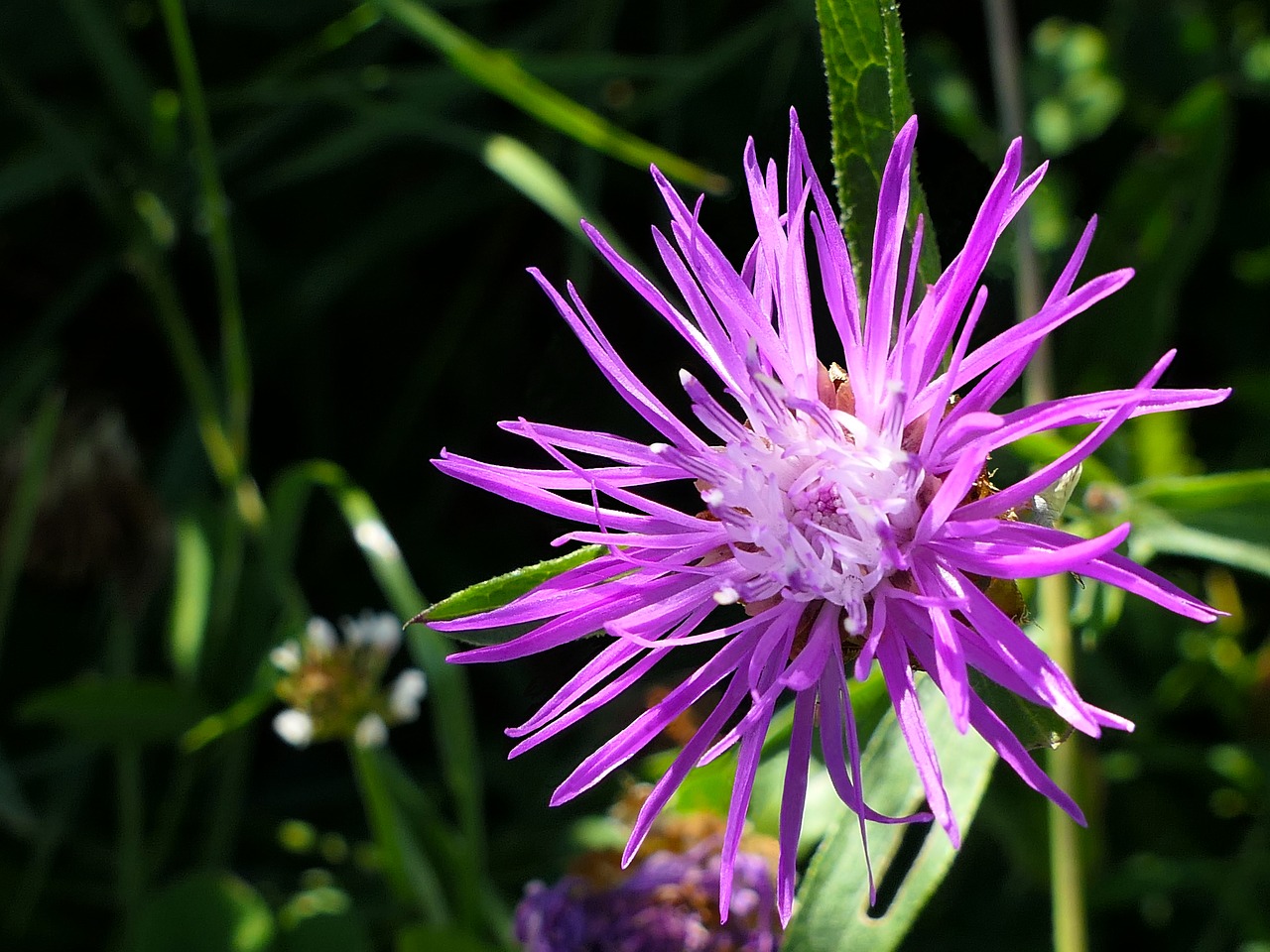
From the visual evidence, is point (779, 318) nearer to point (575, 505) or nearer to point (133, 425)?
point (575, 505)

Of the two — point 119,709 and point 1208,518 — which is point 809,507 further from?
point 119,709

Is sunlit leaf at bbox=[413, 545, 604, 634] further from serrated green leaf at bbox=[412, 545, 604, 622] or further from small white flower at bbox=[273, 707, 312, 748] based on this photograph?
small white flower at bbox=[273, 707, 312, 748]

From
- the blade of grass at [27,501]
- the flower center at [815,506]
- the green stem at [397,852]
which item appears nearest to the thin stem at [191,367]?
the blade of grass at [27,501]

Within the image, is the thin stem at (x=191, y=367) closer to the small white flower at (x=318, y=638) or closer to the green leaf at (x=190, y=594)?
the green leaf at (x=190, y=594)

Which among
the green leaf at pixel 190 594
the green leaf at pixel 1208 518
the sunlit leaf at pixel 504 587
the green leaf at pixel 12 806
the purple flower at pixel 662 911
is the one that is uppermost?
the green leaf at pixel 190 594

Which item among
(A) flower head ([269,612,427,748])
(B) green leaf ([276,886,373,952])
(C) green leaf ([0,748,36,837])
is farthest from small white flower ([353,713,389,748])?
(C) green leaf ([0,748,36,837])

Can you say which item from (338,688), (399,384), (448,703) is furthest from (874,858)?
(399,384)
